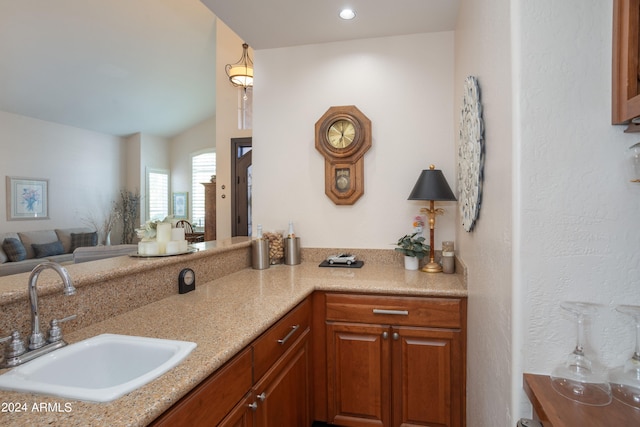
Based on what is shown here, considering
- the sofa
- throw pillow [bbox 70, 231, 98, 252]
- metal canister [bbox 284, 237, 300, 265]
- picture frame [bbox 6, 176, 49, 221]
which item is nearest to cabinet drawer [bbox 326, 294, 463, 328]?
metal canister [bbox 284, 237, 300, 265]

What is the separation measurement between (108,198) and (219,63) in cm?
399

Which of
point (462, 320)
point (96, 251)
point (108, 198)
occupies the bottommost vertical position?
point (462, 320)

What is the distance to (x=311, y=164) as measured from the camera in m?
2.56

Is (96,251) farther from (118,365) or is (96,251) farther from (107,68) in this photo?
(107,68)

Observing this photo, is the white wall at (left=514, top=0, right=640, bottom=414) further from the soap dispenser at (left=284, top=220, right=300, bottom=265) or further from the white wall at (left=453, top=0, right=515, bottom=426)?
the soap dispenser at (left=284, top=220, right=300, bottom=265)

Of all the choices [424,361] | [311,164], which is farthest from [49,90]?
[424,361]

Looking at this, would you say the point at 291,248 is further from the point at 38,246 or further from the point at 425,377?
the point at 38,246

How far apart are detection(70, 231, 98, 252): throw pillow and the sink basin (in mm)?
5876

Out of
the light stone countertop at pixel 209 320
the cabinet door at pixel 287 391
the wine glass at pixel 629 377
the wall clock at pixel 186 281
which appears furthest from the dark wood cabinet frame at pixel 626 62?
the wall clock at pixel 186 281

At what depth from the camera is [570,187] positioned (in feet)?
2.91

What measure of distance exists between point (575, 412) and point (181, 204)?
7.98 meters

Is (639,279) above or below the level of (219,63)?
below

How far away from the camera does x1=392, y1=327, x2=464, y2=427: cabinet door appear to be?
5.83 ft

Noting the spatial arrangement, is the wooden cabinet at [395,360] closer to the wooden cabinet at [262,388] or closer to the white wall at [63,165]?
the wooden cabinet at [262,388]
